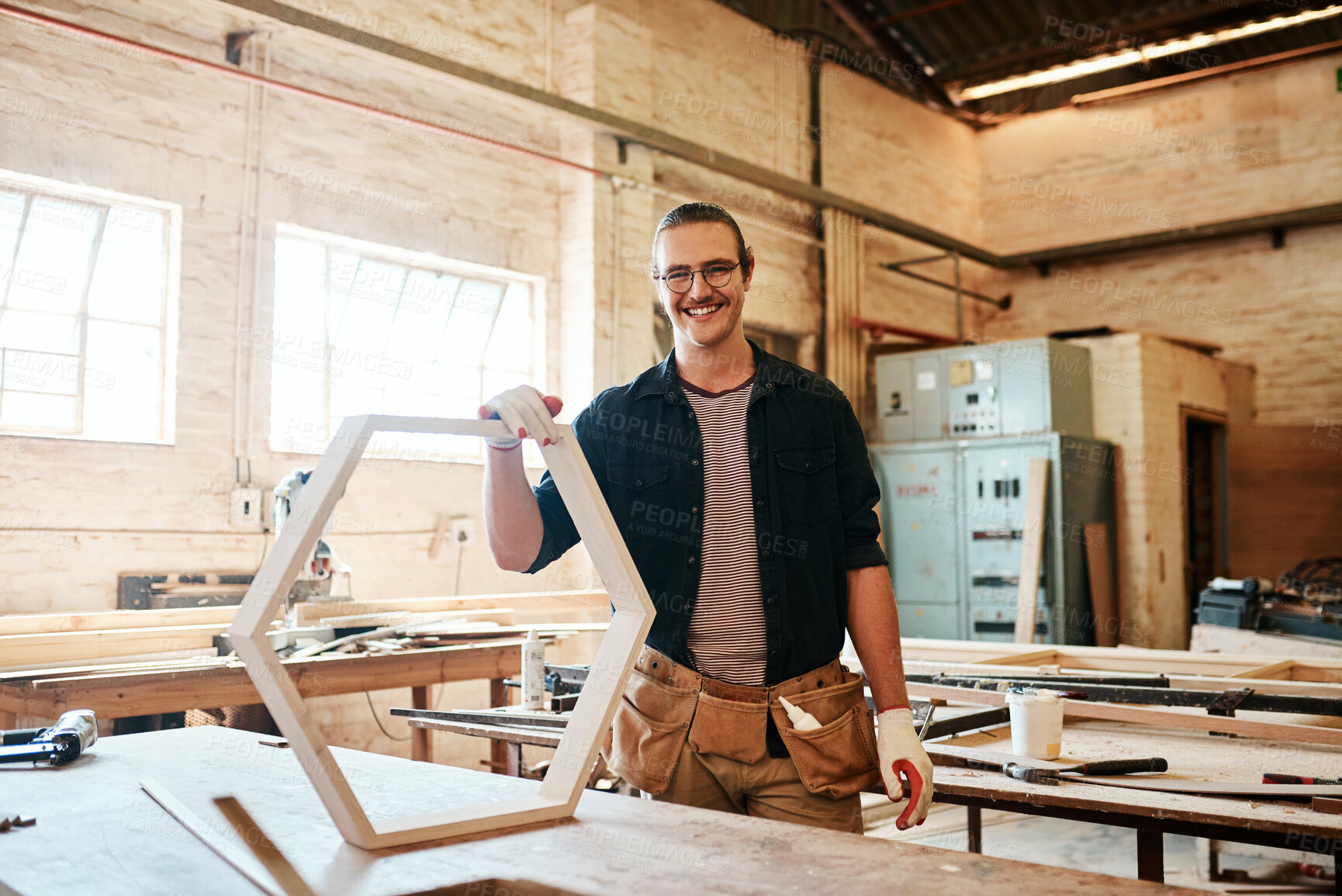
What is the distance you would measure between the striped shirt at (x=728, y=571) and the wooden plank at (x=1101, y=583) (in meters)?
5.81

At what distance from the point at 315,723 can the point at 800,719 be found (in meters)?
0.79

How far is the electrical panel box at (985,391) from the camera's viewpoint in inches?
274

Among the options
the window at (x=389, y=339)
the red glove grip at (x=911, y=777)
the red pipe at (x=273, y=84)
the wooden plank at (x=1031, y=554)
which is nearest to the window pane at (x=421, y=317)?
the window at (x=389, y=339)

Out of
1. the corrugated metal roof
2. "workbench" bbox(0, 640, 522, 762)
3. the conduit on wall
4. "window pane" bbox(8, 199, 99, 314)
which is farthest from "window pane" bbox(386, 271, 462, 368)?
the corrugated metal roof

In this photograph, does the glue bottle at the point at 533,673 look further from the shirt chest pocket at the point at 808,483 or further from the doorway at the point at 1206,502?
the doorway at the point at 1206,502

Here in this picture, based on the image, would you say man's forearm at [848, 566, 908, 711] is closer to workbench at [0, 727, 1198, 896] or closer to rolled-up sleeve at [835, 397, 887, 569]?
rolled-up sleeve at [835, 397, 887, 569]

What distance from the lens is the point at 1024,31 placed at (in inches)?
322

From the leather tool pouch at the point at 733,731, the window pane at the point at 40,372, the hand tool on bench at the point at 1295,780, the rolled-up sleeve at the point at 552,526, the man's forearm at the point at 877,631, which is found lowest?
the hand tool on bench at the point at 1295,780

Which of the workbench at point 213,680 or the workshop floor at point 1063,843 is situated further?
the workshop floor at point 1063,843

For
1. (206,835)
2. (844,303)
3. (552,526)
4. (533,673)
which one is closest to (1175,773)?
(552,526)

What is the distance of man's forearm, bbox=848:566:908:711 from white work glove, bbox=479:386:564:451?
69 centimetres

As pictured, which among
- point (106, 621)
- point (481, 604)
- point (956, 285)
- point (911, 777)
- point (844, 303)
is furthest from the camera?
point (956, 285)

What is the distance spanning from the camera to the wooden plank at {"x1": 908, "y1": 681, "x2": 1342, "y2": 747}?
223 centimetres

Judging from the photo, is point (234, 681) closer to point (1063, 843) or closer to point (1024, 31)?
point (1063, 843)
